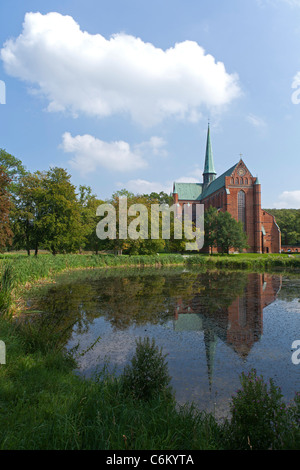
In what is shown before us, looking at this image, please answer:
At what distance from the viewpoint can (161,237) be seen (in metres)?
43.0

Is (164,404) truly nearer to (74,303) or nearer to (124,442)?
(124,442)

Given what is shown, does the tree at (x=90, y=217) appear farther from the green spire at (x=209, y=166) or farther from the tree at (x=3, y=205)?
the green spire at (x=209, y=166)

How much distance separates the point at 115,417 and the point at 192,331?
4.79 meters

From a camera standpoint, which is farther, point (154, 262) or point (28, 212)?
point (154, 262)

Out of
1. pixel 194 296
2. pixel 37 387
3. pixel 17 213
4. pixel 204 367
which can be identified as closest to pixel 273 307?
pixel 194 296

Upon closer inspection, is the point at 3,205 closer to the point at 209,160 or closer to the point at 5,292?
the point at 5,292

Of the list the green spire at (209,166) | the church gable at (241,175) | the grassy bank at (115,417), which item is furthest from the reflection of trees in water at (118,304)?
the green spire at (209,166)

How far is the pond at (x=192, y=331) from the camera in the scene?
4719 millimetres

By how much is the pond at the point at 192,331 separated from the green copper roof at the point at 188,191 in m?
66.2

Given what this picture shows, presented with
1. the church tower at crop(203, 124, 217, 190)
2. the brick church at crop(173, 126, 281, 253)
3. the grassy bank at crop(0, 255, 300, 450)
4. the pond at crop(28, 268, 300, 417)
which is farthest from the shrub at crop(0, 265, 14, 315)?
the church tower at crop(203, 124, 217, 190)

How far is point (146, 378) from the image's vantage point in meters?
4.01

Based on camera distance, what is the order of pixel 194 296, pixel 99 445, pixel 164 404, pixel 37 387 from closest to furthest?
pixel 99 445, pixel 164 404, pixel 37 387, pixel 194 296

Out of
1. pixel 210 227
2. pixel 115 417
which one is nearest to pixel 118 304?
pixel 115 417
